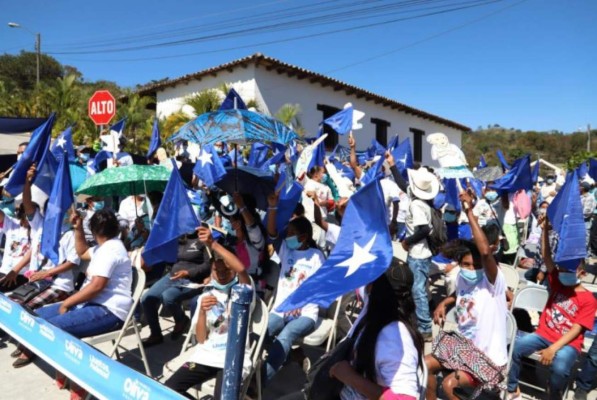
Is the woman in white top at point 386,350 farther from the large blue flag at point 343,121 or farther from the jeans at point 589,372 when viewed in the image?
the large blue flag at point 343,121

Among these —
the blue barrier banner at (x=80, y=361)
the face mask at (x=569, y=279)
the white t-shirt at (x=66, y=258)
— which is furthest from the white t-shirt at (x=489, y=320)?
the white t-shirt at (x=66, y=258)

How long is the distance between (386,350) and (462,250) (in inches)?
57.7

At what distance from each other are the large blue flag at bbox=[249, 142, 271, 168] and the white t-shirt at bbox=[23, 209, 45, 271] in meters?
3.37

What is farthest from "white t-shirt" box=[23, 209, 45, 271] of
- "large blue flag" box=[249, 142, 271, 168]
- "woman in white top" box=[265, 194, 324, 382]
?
"large blue flag" box=[249, 142, 271, 168]

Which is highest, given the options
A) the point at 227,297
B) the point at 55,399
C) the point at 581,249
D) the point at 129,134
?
the point at 129,134

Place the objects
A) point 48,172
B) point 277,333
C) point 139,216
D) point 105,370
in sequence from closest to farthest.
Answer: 1. point 105,370
2. point 277,333
3. point 48,172
4. point 139,216

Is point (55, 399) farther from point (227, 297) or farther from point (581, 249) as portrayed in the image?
point (581, 249)

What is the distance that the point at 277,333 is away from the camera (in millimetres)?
3568

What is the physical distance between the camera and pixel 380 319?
82.1 inches

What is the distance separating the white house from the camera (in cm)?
1706

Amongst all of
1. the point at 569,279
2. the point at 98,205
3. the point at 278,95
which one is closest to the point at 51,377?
the point at 98,205

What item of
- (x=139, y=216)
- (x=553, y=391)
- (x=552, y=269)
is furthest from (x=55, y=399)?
(x=552, y=269)

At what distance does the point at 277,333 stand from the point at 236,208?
1378 mm

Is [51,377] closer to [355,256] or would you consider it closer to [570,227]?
[355,256]
